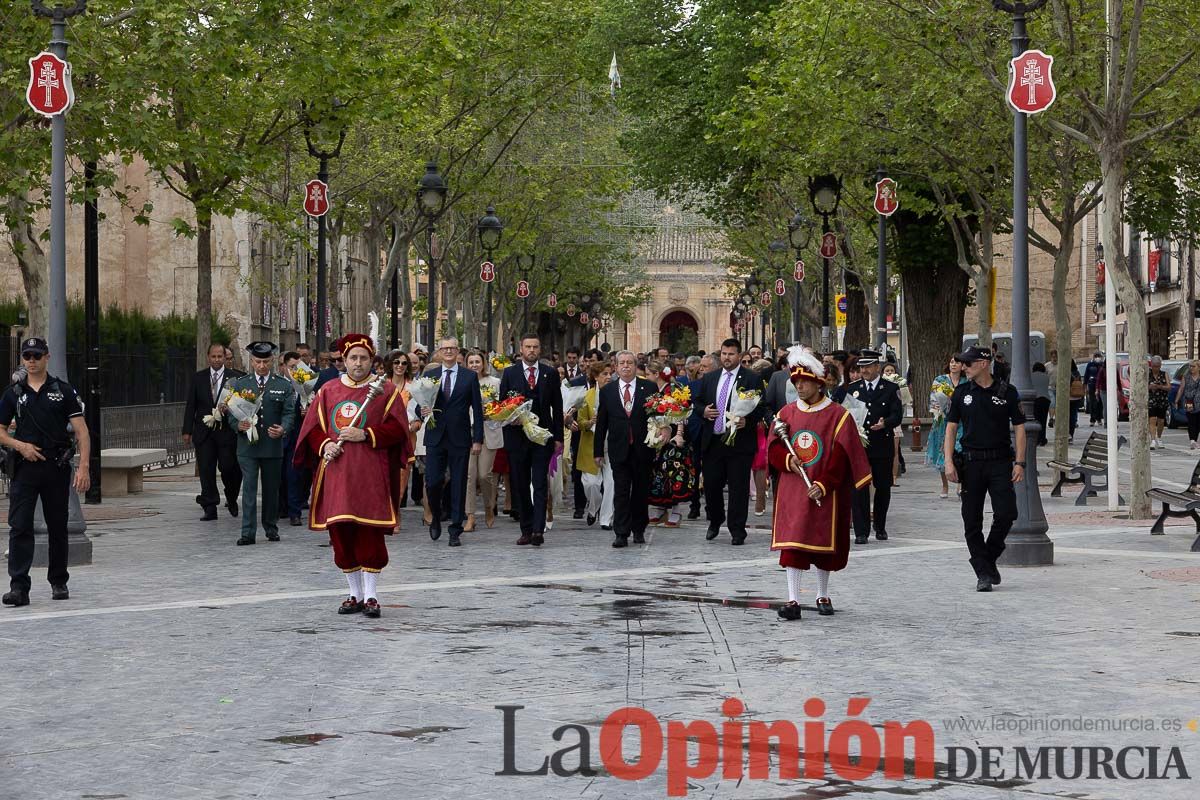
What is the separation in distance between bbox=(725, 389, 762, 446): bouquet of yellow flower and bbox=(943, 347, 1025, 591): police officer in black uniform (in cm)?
373

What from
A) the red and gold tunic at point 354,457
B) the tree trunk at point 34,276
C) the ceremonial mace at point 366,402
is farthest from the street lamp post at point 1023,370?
the tree trunk at point 34,276

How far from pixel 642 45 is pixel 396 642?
33.9m

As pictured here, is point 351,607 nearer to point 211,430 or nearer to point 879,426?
point 879,426

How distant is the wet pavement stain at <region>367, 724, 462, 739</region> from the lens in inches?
311

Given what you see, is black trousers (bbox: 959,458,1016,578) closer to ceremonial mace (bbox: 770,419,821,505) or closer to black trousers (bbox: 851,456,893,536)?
ceremonial mace (bbox: 770,419,821,505)

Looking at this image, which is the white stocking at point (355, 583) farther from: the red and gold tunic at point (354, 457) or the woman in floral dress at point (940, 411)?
the woman in floral dress at point (940, 411)

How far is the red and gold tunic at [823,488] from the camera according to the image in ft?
39.0

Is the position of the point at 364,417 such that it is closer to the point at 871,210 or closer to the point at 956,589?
the point at 956,589

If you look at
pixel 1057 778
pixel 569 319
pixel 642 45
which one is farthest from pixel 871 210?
pixel 569 319

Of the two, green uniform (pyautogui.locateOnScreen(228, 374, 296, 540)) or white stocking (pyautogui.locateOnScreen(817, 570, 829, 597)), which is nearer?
white stocking (pyautogui.locateOnScreen(817, 570, 829, 597))

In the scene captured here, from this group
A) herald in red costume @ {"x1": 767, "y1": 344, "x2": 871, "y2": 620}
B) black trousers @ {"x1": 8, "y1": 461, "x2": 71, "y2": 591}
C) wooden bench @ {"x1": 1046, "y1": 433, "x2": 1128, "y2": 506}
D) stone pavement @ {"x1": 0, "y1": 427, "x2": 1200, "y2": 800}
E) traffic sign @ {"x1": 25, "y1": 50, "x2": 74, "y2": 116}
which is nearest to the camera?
stone pavement @ {"x1": 0, "y1": 427, "x2": 1200, "y2": 800}

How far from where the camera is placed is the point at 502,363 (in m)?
23.4

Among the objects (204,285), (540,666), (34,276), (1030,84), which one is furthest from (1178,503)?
(34,276)

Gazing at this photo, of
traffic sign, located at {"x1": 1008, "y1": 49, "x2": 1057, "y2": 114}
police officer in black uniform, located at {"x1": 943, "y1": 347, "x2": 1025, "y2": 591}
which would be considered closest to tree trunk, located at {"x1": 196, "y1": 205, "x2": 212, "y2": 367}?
traffic sign, located at {"x1": 1008, "y1": 49, "x2": 1057, "y2": 114}
